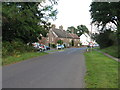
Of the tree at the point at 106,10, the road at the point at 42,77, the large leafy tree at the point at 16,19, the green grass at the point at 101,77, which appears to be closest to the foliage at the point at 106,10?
the tree at the point at 106,10

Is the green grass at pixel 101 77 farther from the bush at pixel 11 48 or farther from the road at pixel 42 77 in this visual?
the bush at pixel 11 48

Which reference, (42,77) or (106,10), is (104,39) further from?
(42,77)

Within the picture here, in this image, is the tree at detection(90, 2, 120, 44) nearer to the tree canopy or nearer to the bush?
the tree canopy

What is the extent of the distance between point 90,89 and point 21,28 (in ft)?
57.7

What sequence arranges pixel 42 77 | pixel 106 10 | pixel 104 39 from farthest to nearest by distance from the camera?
pixel 104 39 < pixel 106 10 < pixel 42 77

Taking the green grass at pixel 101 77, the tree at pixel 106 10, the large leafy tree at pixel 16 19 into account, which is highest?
the tree at pixel 106 10

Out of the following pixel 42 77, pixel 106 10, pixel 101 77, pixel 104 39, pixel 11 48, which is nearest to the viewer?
pixel 42 77

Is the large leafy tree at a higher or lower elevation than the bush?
higher

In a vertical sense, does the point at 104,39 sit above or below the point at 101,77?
above

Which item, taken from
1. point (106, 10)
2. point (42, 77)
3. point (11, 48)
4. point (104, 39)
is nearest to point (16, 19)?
point (11, 48)

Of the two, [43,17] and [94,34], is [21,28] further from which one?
[94,34]

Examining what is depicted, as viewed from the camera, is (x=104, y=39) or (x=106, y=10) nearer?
(x=106, y=10)

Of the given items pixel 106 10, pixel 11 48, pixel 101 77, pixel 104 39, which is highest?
pixel 106 10

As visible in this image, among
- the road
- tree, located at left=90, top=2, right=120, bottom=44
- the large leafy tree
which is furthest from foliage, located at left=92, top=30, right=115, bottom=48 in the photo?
the road
